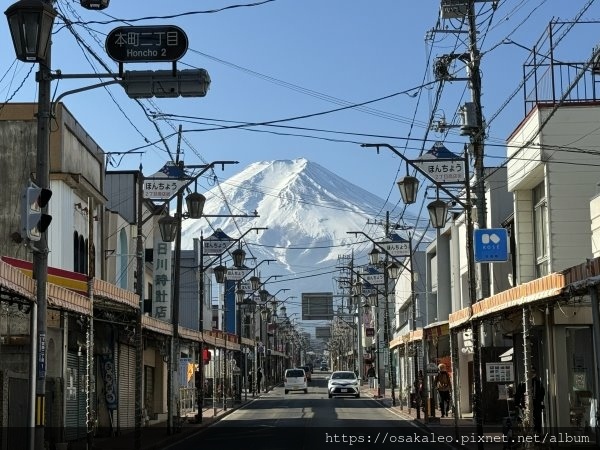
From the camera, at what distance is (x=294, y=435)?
31.2 metres

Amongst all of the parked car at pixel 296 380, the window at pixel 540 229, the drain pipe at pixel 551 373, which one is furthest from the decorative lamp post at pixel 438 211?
the parked car at pixel 296 380

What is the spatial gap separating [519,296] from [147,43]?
10.6 metres

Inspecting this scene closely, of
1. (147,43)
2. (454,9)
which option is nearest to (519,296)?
(147,43)

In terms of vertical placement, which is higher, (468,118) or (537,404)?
(468,118)

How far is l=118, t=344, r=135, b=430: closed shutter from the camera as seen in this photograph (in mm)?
37188

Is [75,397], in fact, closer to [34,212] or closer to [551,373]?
[551,373]

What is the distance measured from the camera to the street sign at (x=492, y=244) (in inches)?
1172

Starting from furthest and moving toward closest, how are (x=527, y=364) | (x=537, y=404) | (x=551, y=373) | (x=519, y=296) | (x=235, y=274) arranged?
1. (x=235, y=274)
2. (x=551, y=373)
3. (x=537, y=404)
4. (x=527, y=364)
5. (x=519, y=296)

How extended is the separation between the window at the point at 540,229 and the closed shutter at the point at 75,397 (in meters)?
14.7

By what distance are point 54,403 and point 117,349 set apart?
9878mm

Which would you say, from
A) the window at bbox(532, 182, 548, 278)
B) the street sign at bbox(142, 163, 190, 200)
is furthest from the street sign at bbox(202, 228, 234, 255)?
the window at bbox(532, 182, 548, 278)

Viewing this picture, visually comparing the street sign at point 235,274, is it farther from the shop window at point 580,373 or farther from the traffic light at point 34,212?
the traffic light at point 34,212

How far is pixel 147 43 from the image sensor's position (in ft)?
49.8

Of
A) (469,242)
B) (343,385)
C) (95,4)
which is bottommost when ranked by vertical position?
(343,385)
